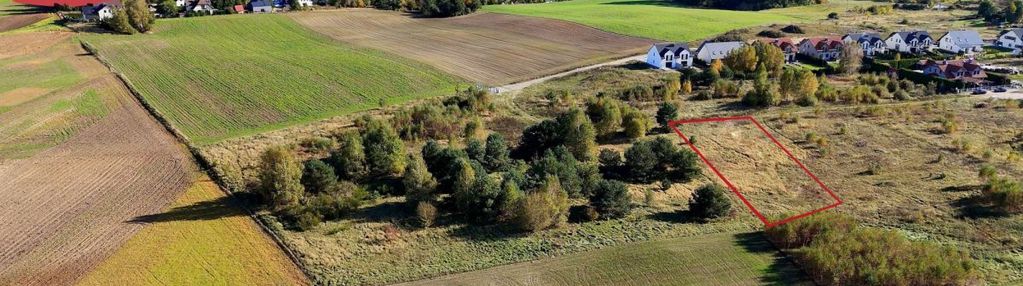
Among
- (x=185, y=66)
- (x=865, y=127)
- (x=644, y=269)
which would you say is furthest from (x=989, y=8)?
(x=185, y=66)

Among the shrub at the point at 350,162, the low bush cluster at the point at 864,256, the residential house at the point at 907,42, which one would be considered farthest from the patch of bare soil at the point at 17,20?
the residential house at the point at 907,42

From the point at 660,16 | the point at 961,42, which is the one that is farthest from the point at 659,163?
the point at 660,16

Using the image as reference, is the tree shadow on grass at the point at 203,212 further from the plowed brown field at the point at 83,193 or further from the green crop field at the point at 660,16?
the green crop field at the point at 660,16

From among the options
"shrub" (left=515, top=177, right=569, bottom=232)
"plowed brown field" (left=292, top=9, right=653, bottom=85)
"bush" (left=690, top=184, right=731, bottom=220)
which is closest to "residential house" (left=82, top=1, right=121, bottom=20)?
"plowed brown field" (left=292, top=9, right=653, bottom=85)

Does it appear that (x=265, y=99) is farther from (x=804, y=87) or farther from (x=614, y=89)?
(x=804, y=87)

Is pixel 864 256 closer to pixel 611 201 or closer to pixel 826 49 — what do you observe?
pixel 611 201

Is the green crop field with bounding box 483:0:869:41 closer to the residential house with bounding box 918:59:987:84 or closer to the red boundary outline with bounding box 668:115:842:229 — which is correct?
the residential house with bounding box 918:59:987:84
